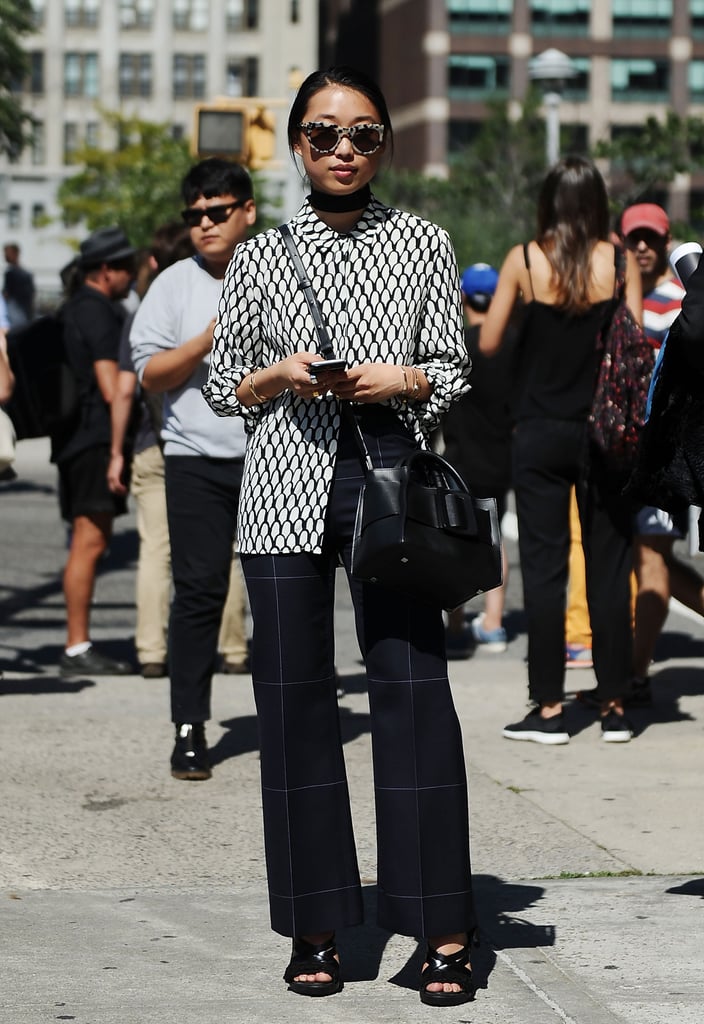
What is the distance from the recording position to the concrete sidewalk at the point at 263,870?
434 centimetres

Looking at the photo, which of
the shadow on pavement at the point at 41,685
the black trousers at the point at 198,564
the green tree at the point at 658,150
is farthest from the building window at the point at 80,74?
the black trousers at the point at 198,564

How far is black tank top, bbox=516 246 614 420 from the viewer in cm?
721

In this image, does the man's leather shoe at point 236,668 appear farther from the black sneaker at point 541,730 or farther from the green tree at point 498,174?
the green tree at point 498,174

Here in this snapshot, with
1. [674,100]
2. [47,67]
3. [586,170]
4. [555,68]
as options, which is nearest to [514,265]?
[586,170]

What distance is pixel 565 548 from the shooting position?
7.43 m

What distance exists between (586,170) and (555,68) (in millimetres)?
17318

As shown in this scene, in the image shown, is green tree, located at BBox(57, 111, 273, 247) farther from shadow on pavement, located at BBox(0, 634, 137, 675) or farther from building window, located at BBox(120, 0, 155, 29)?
shadow on pavement, located at BBox(0, 634, 137, 675)

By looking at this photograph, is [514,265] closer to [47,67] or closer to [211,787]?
[211,787]

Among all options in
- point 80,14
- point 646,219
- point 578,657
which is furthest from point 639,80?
point 646,219

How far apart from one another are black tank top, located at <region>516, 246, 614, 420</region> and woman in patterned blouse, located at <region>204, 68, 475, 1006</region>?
2708 mm

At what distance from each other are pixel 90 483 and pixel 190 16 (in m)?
110

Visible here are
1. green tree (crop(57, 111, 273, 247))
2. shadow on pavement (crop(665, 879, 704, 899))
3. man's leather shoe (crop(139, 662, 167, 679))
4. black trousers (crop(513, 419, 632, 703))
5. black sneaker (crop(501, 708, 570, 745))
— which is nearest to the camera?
shadow on pavement (crop(665, 879, 704, 899))

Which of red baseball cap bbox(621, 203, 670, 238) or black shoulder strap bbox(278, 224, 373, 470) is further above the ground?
red baseball cap bbox(621, 203, 670, 238)

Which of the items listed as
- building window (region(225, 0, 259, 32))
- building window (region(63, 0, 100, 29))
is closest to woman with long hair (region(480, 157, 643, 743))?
building window (region(225, 0, 259, 32))
